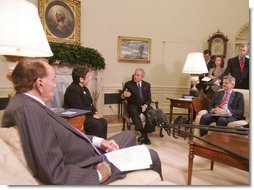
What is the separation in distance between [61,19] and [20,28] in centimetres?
325

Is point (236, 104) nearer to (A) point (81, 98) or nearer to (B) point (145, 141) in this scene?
(B) point (145, 141)

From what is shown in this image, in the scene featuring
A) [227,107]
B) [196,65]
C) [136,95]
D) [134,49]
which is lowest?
[227,107]

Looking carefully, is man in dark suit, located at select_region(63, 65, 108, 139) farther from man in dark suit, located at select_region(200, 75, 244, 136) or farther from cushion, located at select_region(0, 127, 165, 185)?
cushion, located at select_region(0, 127, 165, 185)

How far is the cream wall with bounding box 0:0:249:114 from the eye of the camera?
4.95 metres

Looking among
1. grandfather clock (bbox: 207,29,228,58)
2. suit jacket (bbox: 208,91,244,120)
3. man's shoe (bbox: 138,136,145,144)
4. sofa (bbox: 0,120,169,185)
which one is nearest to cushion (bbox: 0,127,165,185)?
sofa (bbox: 0,120,169,185)

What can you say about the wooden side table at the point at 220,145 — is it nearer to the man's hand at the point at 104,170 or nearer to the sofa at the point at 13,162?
the man's hand at the point at 104,170

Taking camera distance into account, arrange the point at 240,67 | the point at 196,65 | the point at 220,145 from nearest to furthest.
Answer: the point at 220,145, the point at 240,67, the point at 196,65

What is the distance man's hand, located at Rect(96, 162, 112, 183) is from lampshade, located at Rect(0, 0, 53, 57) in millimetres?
871

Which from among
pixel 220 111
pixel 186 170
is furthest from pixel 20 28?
pixel 220 111

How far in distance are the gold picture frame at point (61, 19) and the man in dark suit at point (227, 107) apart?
2978 millimetres

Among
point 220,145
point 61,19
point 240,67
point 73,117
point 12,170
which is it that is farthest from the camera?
point 61,19

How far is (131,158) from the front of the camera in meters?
1.36

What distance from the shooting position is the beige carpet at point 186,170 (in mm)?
2121

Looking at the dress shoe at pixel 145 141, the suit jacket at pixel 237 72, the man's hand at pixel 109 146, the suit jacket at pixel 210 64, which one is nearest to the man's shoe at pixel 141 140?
the dress shoe at pixel 145 141
